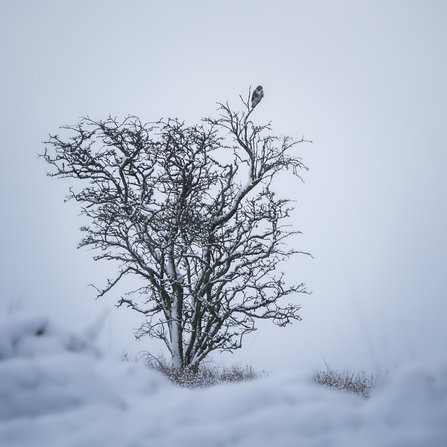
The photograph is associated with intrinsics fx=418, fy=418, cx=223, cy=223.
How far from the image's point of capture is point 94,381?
1.47 metres

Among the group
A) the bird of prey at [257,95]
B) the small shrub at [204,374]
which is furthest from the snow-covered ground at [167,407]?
the bird of prey at [257,95]

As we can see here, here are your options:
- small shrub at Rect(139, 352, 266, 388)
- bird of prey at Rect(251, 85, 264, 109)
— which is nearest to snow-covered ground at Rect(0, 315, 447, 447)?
small shrub at Rect(139, 352, 266, 388)

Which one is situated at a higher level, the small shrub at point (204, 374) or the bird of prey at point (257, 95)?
the bird of prey at point (257, 95)

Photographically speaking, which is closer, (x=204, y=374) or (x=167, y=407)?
(x=167, y=407)

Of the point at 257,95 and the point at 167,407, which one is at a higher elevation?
the point at 257,95

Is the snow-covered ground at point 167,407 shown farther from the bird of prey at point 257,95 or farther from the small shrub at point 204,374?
the bird of prey at point 257,95

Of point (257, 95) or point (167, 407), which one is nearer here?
point (167, 407)

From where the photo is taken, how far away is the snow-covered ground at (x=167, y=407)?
1410 millimetres

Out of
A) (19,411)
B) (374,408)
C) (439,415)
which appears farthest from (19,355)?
(439,415)

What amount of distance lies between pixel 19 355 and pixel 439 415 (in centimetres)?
145

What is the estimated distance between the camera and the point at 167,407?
153 centimetres

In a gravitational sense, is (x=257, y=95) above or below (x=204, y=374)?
above

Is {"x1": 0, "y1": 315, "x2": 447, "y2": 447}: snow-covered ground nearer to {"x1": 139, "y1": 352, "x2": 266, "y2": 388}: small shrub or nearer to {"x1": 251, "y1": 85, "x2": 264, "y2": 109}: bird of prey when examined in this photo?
{"x1": 139, "y1": 352, "x2": 266, "y2": 388}: small shrub

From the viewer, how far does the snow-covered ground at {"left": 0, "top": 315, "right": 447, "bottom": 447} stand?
141cm
